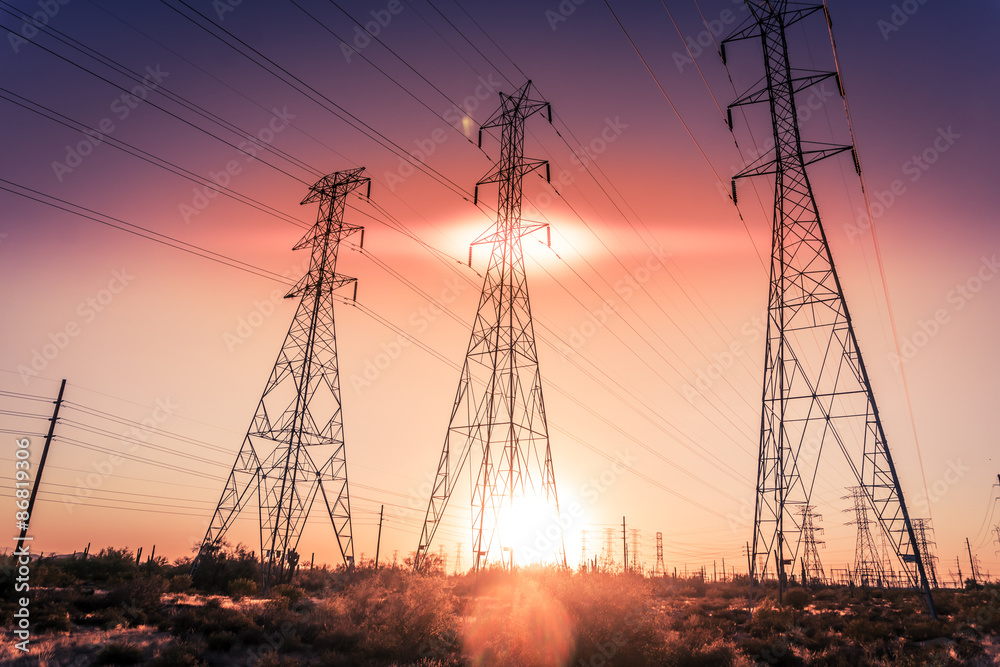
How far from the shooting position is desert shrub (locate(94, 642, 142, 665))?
1656 centimetres

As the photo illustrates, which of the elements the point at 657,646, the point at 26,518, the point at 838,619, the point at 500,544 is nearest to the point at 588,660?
the point at 657,646

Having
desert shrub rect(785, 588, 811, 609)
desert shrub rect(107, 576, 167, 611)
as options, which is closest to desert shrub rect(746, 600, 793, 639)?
desert shrub rect(785, 588, 811, 609)

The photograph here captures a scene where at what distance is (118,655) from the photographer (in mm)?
16781

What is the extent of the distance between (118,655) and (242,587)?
15253mm

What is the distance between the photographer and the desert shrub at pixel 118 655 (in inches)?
652

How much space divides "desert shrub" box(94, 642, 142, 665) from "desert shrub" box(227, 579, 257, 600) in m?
13.8

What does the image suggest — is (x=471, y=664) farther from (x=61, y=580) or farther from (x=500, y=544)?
(x=61, y=580)

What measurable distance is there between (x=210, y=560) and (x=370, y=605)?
1489cm

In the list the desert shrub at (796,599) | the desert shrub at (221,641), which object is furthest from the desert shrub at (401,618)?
the desert shrub at (796,599)

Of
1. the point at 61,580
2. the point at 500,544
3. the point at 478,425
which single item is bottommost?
the point at 61,580

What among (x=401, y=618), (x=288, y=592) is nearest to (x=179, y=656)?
(x=401, y=618)

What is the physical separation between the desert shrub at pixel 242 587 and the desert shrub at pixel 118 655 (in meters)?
13.8

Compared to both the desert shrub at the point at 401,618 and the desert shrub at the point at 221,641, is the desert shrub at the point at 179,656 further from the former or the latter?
the desert shrub at the point at 401,618

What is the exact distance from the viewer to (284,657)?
1884 cm
